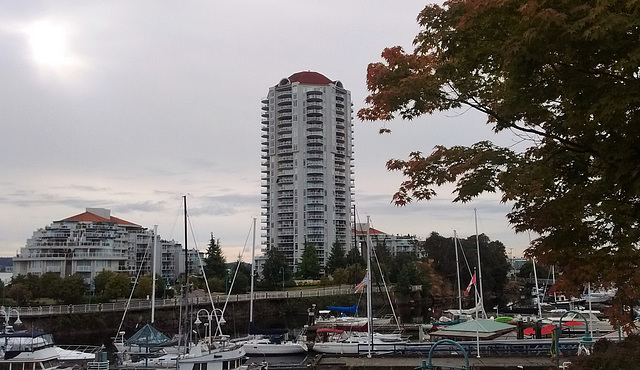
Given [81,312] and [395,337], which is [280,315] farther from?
[395,337]

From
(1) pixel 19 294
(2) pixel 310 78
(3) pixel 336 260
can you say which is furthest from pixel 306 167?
(1) pixel 19 294

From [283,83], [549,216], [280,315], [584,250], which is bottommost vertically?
[280,315]

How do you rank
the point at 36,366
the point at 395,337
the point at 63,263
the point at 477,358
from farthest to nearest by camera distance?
the point at 63,263 < the point at 395,337 < the point at 36,366 < the point at 477,358

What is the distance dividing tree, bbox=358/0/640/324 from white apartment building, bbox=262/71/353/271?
349ft

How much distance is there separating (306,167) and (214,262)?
131 ft

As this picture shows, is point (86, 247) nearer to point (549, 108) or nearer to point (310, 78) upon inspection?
point (310, 78)

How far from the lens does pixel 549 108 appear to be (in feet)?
25.0

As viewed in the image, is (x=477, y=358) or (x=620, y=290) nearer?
(x=620, y=290)

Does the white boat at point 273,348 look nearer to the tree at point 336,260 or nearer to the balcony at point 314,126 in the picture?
the tree at point 336,260

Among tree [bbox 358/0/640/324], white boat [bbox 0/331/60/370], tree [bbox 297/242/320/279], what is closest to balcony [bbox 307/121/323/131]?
tree [bbox 297/242/320/279]

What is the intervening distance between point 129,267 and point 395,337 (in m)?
63.5

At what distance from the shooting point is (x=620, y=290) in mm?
7039

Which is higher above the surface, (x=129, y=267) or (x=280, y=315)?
(x=129, y=267)

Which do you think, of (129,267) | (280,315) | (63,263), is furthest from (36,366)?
(129,267)
